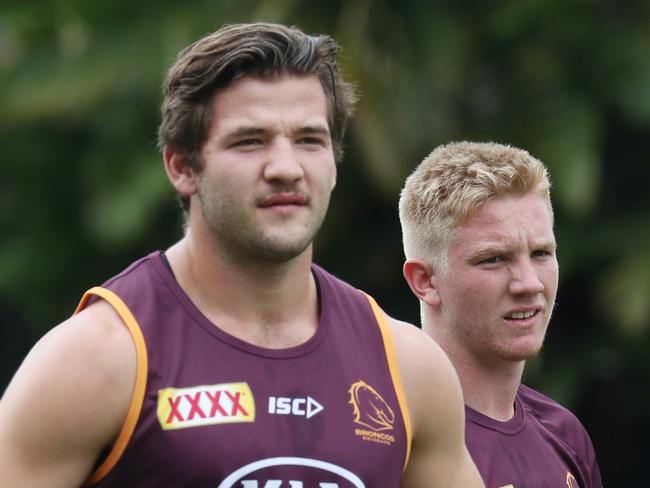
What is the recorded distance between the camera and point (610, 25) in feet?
48.5

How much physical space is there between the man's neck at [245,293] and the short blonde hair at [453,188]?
0.75 meters

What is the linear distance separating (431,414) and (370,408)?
214mm

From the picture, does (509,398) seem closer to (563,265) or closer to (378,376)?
(378,376)

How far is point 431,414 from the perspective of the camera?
4242 millimetres

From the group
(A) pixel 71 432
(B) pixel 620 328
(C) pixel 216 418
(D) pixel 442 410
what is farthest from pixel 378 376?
(B) pixel 620 328

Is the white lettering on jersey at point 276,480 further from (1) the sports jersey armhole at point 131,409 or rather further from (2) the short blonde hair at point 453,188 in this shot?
(2) the short blonde hair at point 453,188

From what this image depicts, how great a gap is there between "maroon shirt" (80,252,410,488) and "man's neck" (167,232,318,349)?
4cm

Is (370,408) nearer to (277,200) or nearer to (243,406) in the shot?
(243,406)

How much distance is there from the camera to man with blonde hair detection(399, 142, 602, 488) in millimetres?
4715

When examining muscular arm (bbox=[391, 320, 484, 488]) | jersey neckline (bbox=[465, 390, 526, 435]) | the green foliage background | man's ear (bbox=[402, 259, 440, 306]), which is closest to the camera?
muscular arm (bbox=[391, 320, 484, 488])

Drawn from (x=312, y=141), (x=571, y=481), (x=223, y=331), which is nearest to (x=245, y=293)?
(x=223, y=331)

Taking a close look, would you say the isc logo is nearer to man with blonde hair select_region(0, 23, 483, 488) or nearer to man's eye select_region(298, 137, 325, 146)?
man with blonde hair select_region(0, 23, 483, 488)

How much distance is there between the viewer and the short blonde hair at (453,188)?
4809 millimetres

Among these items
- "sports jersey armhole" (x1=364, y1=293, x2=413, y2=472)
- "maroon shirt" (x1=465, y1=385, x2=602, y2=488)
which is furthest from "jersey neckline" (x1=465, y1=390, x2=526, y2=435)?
"sports jersey armhole" (x1=364, y1=293, x2=413, y2=472)
